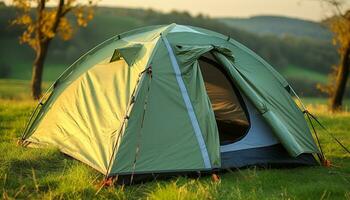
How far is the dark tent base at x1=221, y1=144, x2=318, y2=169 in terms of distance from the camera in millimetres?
6852

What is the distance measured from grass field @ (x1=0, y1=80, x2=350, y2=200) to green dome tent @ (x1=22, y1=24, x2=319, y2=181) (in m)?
0.22

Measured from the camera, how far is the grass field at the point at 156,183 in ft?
17.7

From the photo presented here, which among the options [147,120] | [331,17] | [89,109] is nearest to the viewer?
[147,120]

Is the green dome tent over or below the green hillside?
over

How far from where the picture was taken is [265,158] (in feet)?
23.3

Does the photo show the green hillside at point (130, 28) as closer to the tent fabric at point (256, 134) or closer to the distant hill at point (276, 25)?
the distant hill at point (276, 25)

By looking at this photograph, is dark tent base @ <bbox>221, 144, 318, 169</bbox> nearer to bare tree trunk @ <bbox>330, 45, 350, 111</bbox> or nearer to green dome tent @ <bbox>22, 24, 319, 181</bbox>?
green dome tent @ <bbox>22, 24, 319, 181</bbox>

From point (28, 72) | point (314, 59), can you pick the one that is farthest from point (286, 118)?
point (314, 59)

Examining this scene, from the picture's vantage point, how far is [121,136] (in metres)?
6.15

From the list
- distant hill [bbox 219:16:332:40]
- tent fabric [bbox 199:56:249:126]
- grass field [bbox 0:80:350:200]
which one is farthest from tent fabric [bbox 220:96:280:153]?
distant hill [bbox 219:16:332:40]

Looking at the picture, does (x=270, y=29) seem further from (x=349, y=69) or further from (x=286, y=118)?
(x=286, y=118)

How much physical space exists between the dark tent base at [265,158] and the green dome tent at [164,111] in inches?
0.6

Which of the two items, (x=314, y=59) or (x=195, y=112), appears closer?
(x=195, y=112)

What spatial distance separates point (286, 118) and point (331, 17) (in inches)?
448
